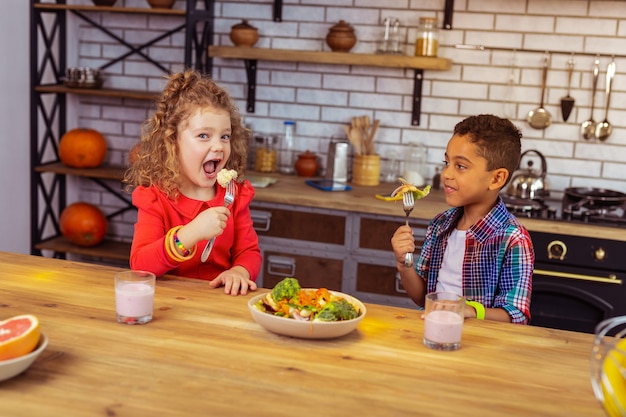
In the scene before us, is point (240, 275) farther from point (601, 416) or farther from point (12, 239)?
point (12, 239)

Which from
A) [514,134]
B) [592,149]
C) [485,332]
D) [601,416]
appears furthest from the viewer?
[592,149]

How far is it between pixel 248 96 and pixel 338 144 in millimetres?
613

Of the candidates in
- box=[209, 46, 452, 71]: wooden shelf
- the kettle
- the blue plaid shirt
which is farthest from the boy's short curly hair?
box=[209, 46, 452, 71]: wooden shelf

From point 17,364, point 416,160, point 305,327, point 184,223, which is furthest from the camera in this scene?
point 416,160

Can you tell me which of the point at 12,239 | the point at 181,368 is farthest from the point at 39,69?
the point at 181,368

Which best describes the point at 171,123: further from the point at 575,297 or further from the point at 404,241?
the point at 575,297

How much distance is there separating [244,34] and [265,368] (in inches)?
114

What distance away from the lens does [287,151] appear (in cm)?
445

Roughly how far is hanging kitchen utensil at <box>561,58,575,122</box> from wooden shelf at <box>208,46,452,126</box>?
587mm

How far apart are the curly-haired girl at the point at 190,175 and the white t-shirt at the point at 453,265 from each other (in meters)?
0.59

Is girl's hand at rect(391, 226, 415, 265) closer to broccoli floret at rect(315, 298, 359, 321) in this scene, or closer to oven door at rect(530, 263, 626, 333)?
broccoli floret at rect(315, 298, 359, 321)

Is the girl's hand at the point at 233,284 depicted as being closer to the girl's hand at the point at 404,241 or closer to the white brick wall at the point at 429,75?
the girl's hand at the point at 404,241

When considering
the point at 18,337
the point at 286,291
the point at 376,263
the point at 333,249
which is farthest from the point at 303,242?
the point at 18,337

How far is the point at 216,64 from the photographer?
4.49 meters
